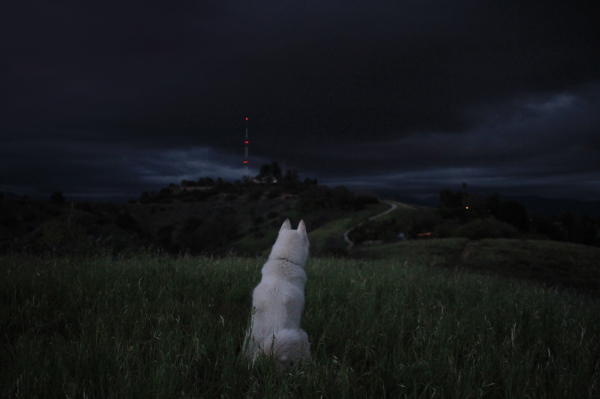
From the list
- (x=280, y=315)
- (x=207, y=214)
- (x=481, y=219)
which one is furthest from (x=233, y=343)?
(x=207, y=214)

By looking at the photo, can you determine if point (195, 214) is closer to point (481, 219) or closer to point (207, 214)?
point (207, 214)

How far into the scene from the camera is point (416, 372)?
297cm

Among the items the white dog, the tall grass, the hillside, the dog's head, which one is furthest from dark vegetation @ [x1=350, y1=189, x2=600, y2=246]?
the white dog

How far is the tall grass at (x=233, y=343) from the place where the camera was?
8.18ft

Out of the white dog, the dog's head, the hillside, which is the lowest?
the hillside

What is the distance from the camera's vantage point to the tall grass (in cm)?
249

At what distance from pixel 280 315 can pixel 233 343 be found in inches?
21.5

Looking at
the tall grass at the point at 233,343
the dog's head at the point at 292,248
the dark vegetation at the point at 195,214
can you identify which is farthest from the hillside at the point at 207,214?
the dog's head at the point at 292,248

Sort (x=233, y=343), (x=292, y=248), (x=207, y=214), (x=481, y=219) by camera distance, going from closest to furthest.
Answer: (x=233, y=343) → (x=292, y=248) → (x=481, y=219) → (x=207, y=214)

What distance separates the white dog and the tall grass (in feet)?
0.57

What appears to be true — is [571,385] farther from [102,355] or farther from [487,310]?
[102,355]

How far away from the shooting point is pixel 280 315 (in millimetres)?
3039

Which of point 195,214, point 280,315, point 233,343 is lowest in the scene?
point 195,214

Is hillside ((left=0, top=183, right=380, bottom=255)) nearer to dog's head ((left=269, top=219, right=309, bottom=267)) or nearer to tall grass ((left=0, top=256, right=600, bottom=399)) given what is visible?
tall grass ((left=0, top=256, right=600, bottom=399))
